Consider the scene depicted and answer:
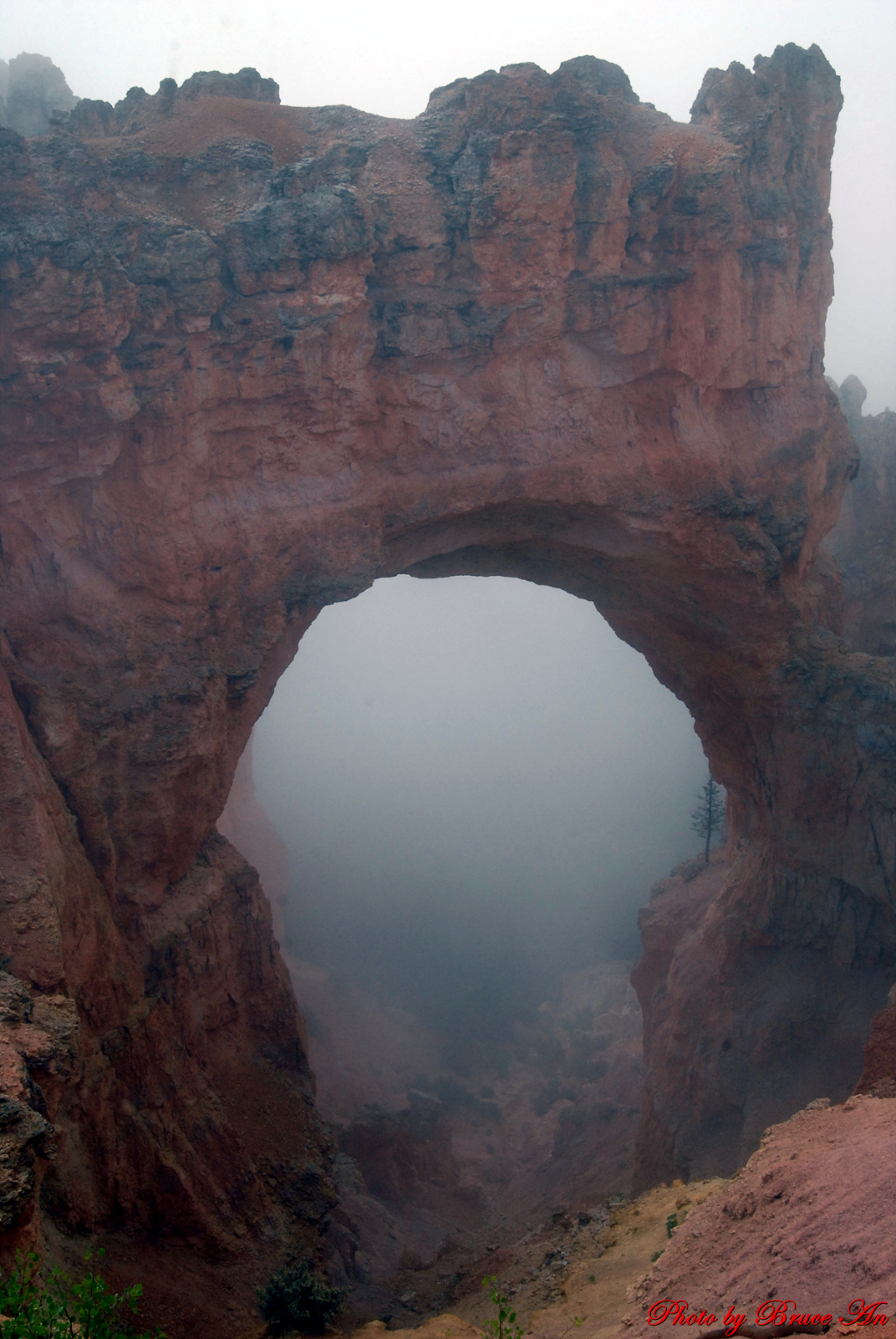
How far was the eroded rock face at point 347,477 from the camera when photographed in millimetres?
13141

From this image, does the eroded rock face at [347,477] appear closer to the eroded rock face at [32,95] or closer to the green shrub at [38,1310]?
the green shrub at [38,1310]

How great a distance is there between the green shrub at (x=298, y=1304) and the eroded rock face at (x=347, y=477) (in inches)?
68.4

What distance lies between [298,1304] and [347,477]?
1276 centimetres

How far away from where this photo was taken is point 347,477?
51.8 ft

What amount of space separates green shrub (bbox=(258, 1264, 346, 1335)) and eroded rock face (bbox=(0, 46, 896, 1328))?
174cm

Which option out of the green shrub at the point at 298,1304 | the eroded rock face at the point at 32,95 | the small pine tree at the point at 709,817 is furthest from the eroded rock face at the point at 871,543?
the eroded rock face at the point at 32,95

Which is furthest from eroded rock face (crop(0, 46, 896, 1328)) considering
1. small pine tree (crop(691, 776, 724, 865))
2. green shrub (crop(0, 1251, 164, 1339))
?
small pine tree (crop(691, 776, 724, 865))

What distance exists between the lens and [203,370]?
14.5 m

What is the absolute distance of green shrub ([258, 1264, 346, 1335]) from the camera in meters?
11.7

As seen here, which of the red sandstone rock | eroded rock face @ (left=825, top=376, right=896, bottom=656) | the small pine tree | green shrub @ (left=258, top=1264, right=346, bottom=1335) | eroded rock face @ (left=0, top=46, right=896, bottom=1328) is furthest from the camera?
the small pine tree

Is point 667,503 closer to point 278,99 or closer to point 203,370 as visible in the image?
point 203,370

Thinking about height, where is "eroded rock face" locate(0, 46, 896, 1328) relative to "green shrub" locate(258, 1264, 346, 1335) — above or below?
above

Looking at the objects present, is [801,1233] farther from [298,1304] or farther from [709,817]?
[709,817]

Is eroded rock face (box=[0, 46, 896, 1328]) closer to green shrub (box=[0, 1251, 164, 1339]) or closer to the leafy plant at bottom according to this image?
green shrub (box=[0, 1251, 164, 1339])
